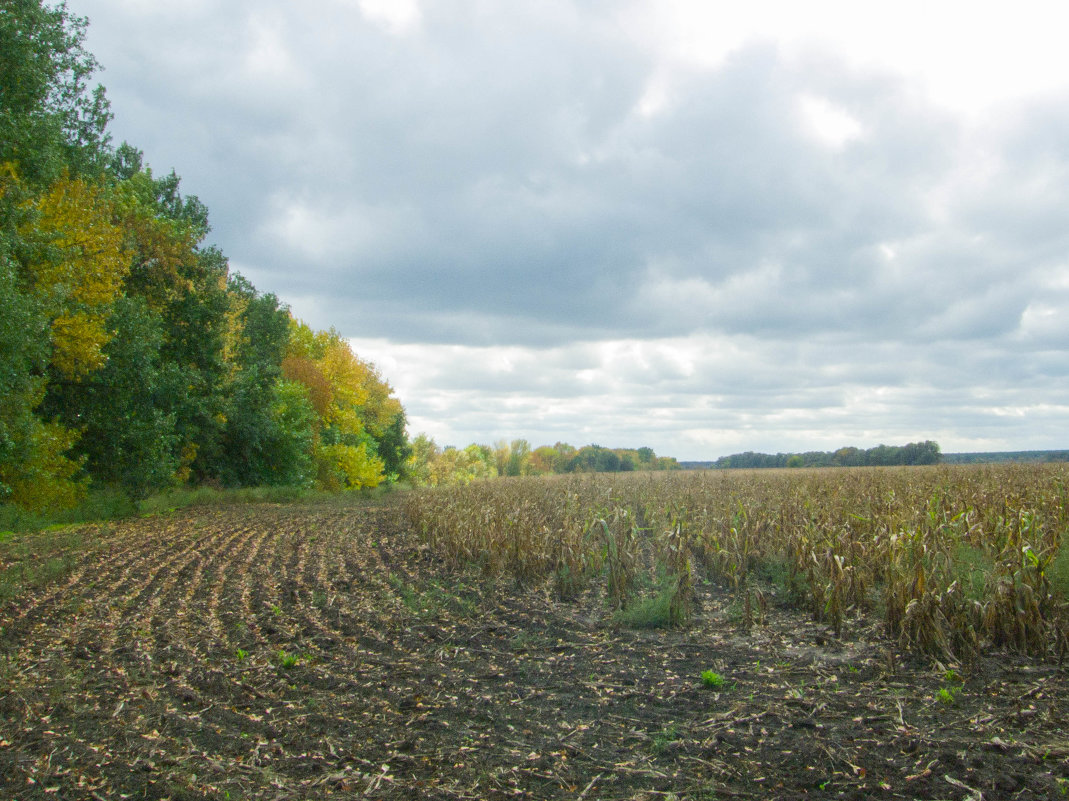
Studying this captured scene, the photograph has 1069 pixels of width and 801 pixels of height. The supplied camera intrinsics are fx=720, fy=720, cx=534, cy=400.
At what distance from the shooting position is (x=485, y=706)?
6.24 meters

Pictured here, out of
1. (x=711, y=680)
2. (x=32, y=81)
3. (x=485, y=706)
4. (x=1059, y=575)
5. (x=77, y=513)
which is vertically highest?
(x=32, y=81)

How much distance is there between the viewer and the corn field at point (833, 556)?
715 centimetres

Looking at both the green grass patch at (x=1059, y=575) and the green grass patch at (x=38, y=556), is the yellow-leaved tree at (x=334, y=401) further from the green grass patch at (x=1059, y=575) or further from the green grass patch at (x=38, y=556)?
the green grass patch at (x=1059, y=575)

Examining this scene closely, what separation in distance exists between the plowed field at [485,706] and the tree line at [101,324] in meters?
8.55

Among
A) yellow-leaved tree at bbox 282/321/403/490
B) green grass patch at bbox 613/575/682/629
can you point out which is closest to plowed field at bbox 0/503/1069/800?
green grass patch at bbox 613/575/682/629

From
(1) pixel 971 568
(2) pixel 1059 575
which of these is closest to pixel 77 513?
(1) pixel 971 568

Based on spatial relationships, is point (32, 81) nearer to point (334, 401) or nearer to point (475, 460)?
point (334, 401)

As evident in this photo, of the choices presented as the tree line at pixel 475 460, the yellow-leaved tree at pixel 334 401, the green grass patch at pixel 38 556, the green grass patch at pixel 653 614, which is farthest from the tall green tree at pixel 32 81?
the tree line at pixel 475 460

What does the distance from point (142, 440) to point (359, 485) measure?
2132 centimetres

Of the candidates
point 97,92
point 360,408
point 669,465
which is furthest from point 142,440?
point 360,408

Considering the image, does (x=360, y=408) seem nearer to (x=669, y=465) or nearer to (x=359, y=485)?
(x=359, y=485)

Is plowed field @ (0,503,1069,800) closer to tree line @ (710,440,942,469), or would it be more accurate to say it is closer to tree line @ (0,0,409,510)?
tree line @ (0,0,409,510)

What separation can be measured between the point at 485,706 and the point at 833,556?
17.0 ft

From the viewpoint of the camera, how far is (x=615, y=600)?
1017 centimetres
